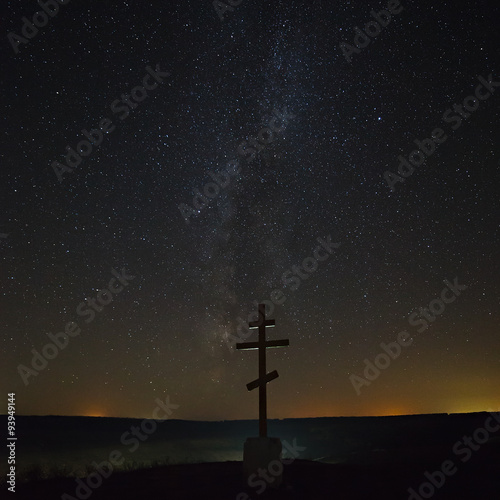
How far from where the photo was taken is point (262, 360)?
1186cm

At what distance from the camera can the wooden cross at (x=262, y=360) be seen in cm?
1162

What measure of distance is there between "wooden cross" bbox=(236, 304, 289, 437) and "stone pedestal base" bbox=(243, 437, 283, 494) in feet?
1.36

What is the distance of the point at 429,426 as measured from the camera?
133 ft

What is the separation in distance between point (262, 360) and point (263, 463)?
82.3 inches

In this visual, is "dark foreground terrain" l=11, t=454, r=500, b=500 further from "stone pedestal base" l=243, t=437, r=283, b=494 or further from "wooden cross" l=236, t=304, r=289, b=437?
"wooden cross" l=236, t=304, r=289, b=437

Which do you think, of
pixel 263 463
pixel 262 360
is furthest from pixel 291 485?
pixel 262 360

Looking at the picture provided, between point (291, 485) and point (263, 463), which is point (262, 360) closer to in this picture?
point (263, 463)

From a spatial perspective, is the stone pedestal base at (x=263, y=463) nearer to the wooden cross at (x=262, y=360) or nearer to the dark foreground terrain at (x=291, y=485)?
the dark foreground terrain at (x=291, y=485)

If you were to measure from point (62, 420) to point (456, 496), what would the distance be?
253ft

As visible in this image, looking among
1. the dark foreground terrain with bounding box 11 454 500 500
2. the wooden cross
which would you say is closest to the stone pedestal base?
the dark foreground terrain with bounding box 11 454 500 500

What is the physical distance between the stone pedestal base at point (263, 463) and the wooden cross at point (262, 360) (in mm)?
414

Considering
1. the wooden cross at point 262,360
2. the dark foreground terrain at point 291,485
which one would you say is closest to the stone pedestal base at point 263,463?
the dark foreground terrain at point 291,485

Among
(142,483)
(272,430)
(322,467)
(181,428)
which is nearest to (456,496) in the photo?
(322,467)

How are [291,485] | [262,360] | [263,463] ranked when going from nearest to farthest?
1. [291,485]
2. [263,463]
3. [262,360]
